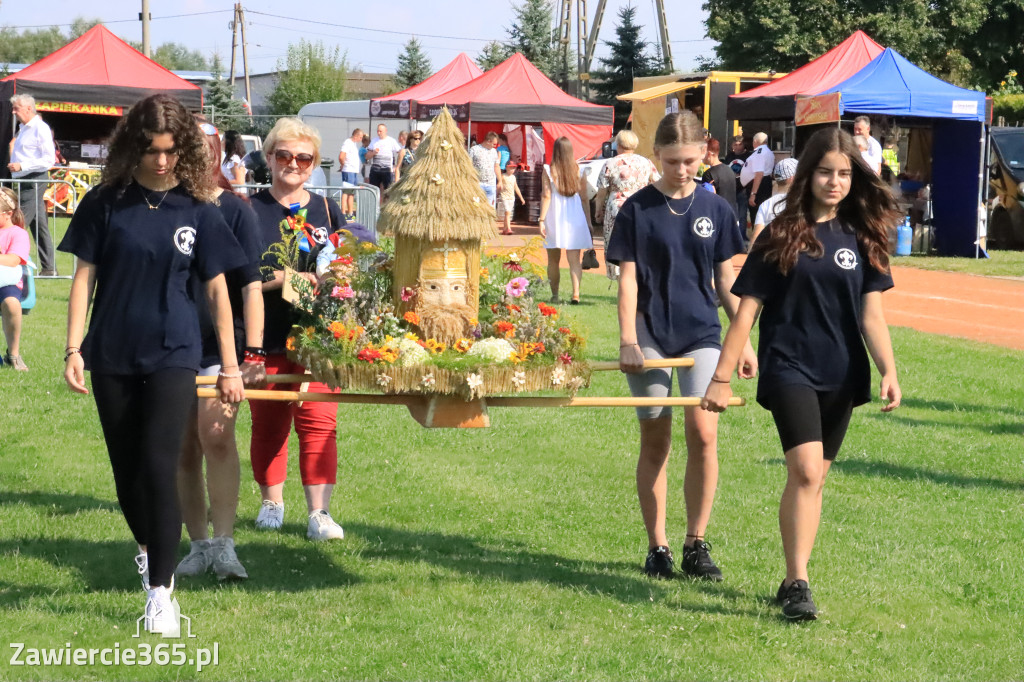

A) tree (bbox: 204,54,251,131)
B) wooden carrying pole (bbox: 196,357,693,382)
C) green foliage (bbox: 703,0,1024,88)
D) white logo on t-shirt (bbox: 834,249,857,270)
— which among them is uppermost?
green foliage (bbox: 703,0,1024,88)

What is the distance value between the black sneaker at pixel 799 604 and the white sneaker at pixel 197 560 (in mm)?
2498

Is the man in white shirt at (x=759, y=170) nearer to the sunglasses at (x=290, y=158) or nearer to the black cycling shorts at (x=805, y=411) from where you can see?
the sunglasses at (x=290, y=158)

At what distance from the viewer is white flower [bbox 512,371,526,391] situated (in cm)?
472

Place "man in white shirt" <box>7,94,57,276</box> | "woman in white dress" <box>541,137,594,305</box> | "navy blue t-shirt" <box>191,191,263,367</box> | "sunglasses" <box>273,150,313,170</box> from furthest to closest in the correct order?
"man in white shirt" <box>7,94,57,276</box> → "woman in white dress" <box>541,137,594,305</box> → "sunglasses" <box>273,150,313,170</box> → "navy blue t-shirt" <box>191,191,263,367</box>

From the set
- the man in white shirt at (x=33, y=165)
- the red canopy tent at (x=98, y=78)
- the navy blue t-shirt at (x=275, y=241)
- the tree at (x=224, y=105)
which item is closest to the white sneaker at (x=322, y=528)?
the navy blue t-shirt at (x=275, y=241)

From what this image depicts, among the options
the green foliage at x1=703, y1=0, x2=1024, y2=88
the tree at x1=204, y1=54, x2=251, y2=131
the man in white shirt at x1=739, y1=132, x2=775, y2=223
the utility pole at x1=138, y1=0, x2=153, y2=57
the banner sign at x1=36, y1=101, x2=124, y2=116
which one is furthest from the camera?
the tree at x1=204, y1=54, x2=251, y2=131

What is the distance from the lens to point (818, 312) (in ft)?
16.3

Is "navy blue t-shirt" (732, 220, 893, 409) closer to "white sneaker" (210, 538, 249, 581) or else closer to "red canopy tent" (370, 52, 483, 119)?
"white sneaker" (210, 538, 249, 581)

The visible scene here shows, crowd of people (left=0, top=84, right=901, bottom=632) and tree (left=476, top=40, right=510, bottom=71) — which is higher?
tree (left=476, top=40, right=510, bottom=71)

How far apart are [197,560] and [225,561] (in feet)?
0.56

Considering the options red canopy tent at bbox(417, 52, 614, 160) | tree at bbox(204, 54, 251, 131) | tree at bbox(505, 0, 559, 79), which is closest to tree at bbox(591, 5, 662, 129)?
tree at bbox(505, 0, 559, 79)

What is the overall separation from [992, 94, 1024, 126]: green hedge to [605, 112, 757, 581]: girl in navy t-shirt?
33.9 m

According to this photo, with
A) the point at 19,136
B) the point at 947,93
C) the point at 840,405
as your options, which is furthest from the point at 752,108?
the point at 840,405

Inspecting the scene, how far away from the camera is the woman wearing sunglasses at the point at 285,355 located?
5707 mm
